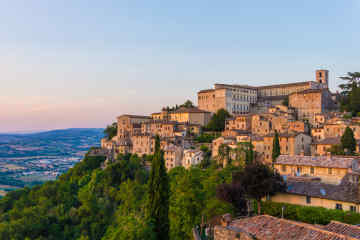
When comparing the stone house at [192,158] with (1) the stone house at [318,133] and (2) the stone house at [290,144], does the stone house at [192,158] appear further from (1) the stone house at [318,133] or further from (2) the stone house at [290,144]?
(1) the stone house at [318,133]

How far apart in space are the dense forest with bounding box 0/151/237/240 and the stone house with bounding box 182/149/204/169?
2933 mm

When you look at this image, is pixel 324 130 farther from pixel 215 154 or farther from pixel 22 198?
pixel 22 198

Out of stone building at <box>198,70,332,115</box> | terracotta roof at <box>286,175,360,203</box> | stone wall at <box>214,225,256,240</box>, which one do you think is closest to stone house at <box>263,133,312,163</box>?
terracotta roof at <box>286,175,360,203</box>

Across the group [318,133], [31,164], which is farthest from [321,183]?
[31,164]

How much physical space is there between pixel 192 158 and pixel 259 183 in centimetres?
3358

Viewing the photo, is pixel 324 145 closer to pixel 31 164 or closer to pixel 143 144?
pixel 143 144

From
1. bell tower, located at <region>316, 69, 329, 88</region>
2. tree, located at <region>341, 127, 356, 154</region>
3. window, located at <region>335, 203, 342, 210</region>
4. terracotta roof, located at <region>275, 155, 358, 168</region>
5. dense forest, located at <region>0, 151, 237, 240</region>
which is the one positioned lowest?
dense forest, located at <region>0, 151, 237, 240</region>

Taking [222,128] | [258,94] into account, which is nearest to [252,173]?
[222,128]

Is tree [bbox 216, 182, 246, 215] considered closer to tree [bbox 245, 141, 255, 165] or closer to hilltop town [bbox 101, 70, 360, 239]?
hilltop town [bbox 101, 70, 360, 239]

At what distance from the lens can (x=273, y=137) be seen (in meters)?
52.9

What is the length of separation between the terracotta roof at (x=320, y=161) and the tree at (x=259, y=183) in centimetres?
877

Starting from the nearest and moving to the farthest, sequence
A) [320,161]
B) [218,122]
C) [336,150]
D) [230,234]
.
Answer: [230,234] → [320,161] → [336,150] → [218,122]

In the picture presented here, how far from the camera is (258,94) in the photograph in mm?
96000

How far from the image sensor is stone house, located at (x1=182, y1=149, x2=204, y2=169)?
59.2 metres
